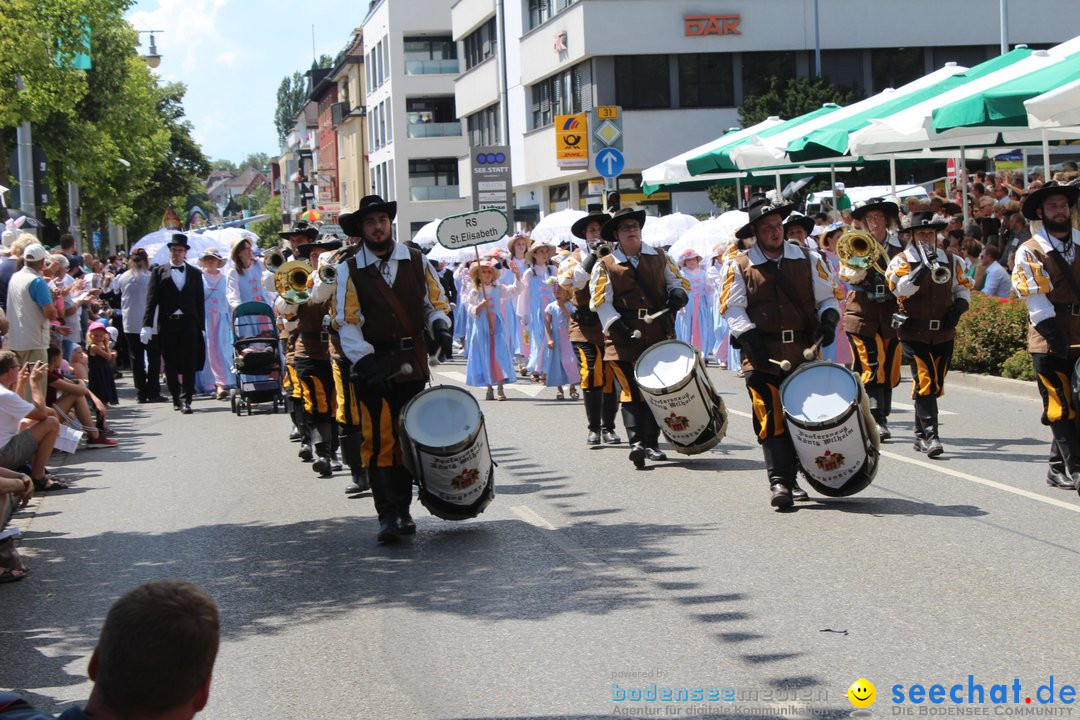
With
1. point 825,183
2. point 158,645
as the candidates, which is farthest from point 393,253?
point 825,183

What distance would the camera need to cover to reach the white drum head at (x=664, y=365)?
428 inches

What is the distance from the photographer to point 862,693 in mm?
5438

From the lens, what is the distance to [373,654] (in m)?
6.36

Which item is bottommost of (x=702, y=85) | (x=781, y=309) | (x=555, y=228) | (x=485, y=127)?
(x=781, y=309)

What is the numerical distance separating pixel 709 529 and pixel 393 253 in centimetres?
255

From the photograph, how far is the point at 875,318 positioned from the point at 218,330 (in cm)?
1020

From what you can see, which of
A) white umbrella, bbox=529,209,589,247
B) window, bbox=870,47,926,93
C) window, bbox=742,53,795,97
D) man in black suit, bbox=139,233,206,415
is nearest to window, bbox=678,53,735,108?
window, bbox=742,53,795,97

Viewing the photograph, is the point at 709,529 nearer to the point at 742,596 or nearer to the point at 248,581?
the point at 742,596

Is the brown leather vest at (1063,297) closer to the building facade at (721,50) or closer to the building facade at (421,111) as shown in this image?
the building facade at (721,50)

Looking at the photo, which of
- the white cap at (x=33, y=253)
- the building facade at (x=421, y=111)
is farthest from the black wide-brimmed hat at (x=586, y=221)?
the building facade at (x=421, y=111)

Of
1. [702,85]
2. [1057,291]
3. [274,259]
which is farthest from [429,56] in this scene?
[1057,291]

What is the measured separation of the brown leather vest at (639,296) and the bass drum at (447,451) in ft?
9.22

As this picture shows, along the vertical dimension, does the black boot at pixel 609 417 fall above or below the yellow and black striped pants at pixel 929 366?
below

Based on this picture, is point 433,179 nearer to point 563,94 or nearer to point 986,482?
point 563,94
